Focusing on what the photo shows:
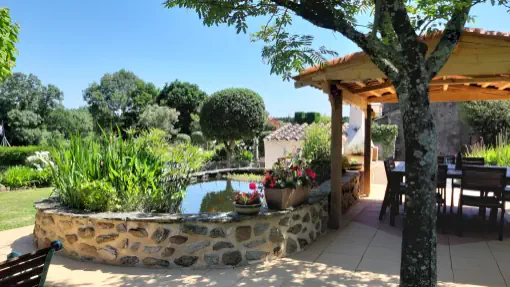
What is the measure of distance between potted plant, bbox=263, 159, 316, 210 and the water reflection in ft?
4.75

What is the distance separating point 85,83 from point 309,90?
3995cm

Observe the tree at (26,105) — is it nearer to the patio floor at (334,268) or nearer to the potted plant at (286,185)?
the patio floor at (334,268)

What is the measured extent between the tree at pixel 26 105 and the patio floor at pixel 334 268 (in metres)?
26.5

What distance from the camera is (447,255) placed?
4398 millimetres

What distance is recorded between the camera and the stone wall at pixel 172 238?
3.96 m

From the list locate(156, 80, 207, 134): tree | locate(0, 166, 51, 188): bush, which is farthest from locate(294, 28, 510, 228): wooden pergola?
locate(156, 80, 207, 134): tree

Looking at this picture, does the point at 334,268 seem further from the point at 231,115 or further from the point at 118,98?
the point at 118,98

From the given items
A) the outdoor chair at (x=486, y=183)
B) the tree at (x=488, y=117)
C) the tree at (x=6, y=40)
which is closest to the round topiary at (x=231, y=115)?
Result: the tree at (x=488, y=117)

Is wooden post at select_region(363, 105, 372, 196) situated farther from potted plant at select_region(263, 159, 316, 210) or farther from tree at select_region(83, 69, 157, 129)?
tree at select_region(83, 69, 157, 129)

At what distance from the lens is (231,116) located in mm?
18109

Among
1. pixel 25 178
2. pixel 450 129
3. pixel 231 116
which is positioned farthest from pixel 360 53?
pixel 450 129

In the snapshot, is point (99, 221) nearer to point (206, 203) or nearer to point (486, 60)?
point (206, 203)

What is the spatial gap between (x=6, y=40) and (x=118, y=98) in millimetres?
34111

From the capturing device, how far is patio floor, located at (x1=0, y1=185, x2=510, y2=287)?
3.60m
